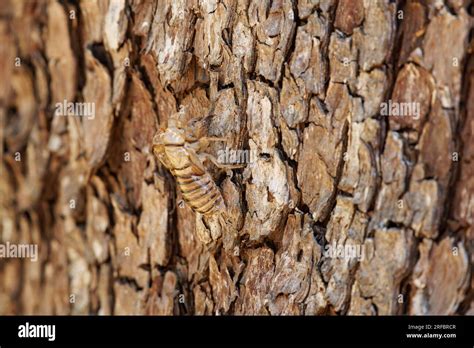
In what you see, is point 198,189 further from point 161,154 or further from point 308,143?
point 308,143

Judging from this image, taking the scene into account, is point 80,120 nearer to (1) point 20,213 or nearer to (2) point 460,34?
(1) point 20,213

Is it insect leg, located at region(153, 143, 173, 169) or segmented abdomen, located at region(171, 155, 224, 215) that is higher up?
insect leg, located at region(153, 143, 173, 169)

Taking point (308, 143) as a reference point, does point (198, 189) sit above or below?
below

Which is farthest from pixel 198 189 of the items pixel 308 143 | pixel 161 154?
pixel 308 143
